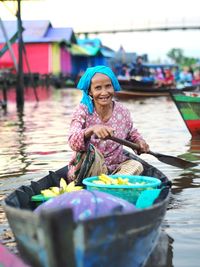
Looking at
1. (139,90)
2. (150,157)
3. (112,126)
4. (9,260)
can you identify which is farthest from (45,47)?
(9,260)

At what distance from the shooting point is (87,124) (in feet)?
15.4

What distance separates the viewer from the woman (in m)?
4.48

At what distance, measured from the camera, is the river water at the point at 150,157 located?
425 cm

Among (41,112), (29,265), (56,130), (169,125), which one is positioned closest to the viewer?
(29,265)

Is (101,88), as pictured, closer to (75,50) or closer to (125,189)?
(125,189)

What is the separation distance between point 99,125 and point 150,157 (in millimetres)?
4044

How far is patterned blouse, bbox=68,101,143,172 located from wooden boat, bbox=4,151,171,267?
1621 millimetres

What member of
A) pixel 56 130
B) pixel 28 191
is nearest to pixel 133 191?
pixel 28 191

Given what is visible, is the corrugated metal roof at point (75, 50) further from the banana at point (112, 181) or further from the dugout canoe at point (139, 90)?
the banana at point (112, 181)

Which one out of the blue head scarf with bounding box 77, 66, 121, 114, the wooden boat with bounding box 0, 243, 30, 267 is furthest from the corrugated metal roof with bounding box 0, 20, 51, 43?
the wooden boat with bounding box 0, 243, 30, 267

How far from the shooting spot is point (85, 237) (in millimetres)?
2537

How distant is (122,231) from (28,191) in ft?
4.42

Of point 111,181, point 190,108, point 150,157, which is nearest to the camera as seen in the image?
point 111,181

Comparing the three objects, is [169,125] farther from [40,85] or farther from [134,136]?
[40,85]
